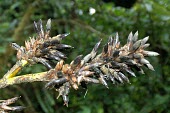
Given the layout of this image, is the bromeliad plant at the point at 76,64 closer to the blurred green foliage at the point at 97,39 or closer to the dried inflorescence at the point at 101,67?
the dried inflorescence at the point at 101,67

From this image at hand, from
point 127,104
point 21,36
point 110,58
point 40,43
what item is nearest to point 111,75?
point 110,58

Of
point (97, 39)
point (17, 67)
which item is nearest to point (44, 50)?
point (17, 67)

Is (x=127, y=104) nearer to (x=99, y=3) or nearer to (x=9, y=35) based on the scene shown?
(x=99, y=3)

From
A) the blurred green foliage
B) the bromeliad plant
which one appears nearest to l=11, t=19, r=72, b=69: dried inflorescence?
the bromeliad plant

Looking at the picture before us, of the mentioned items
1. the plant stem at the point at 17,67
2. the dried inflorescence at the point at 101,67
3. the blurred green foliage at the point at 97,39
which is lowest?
the dried inflorescence at the point at 101,67

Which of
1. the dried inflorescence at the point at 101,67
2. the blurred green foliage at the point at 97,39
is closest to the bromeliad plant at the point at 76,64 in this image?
the dried inflorescence at the point at 101,67

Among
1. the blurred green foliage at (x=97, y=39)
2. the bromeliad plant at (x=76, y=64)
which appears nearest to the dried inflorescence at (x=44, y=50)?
the bromeliad plant at (x=76, y=64)

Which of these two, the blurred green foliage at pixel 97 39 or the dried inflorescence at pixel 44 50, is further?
the blurred green foliage at pixel 97 39

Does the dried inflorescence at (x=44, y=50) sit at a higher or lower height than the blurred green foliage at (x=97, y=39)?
lower
